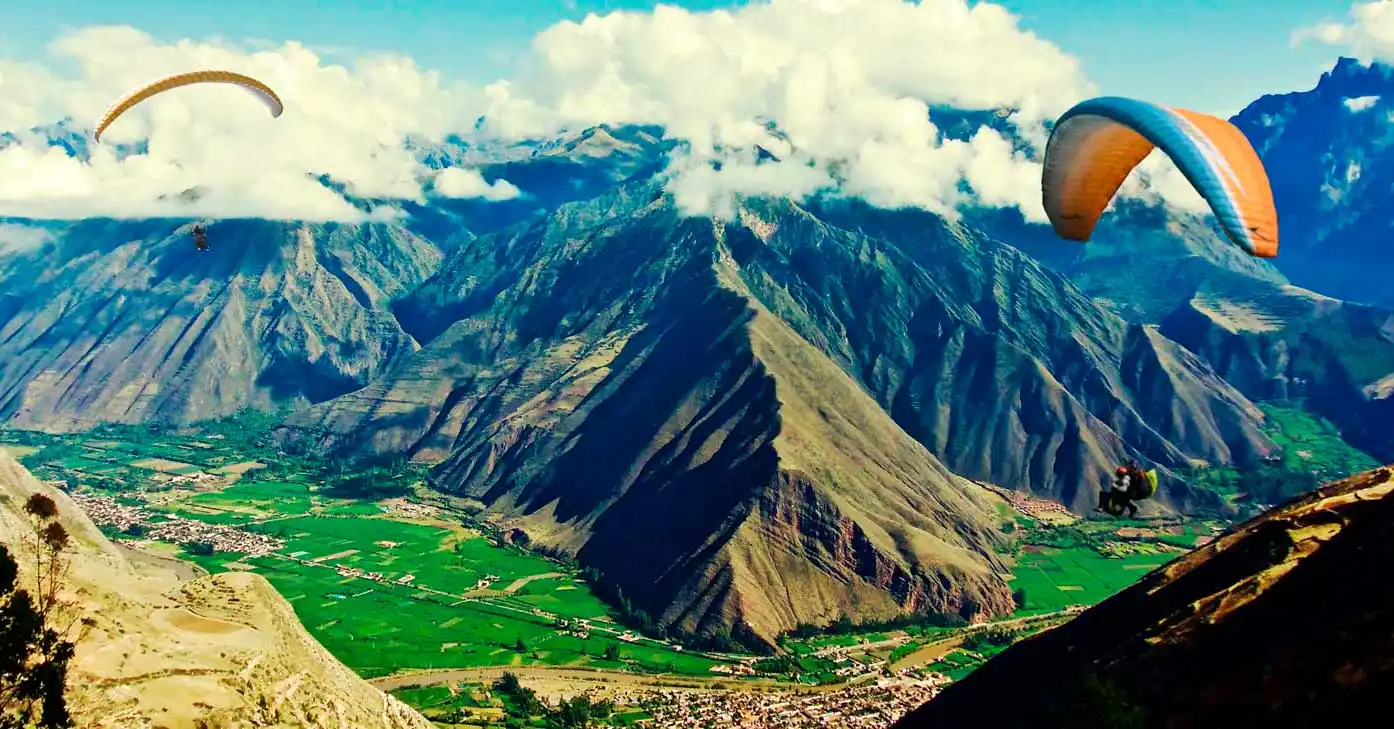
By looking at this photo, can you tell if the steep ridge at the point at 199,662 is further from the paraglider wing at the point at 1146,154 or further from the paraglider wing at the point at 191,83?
the paraglider wing at the point at 1146,154

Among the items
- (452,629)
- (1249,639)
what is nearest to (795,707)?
(452,629)

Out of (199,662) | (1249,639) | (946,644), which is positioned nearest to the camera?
(1249,639)

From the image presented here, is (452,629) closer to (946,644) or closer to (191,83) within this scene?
(946,644)

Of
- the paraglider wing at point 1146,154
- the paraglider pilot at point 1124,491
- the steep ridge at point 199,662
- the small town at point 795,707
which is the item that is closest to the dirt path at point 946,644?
the small town at point 795,707

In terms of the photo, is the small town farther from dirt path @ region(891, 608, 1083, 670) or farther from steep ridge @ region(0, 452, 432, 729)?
steep ridge @ region(0, 452, 432, 729)

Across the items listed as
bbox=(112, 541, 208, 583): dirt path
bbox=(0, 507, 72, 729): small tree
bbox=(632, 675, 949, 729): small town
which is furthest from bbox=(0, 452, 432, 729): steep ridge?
bbox=(112, 541, 208, 583): dirt path

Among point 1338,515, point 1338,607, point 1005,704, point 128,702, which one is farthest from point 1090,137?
point 128,702

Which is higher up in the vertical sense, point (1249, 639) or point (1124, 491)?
point (1124, 491)
